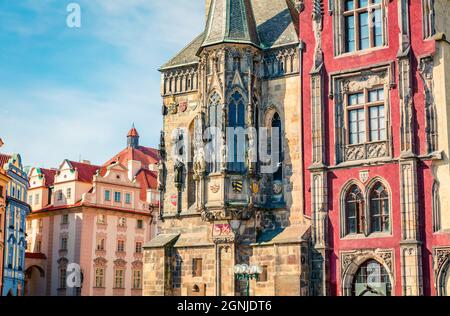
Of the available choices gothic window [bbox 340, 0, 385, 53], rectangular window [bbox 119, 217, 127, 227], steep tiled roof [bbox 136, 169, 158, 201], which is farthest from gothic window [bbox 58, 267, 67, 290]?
gothic window [bbox 340, 0, 385, 53]

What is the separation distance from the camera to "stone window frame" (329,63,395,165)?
112 ft

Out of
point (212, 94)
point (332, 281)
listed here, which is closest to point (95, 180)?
point (212, 94)

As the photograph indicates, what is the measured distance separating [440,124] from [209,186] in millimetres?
10699

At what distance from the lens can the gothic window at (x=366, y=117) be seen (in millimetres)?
34656

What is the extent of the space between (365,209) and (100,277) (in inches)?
1404

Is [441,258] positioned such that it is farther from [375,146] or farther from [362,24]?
[362,24]

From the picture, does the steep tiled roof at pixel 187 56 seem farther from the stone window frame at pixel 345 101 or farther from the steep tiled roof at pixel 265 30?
the stone window frame at pixel 345 101

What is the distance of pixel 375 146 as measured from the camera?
3447cm

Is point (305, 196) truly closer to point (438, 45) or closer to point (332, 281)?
point (332, 281)

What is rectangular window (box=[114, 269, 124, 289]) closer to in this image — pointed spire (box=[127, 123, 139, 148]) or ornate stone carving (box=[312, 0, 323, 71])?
pointed spire (box=[127, 123, 139, 148])

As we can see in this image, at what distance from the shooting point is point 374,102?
34875 mm

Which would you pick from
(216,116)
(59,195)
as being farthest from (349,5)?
(59,195)

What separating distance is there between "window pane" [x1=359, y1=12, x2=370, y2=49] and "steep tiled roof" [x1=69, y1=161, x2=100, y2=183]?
38.3 m
